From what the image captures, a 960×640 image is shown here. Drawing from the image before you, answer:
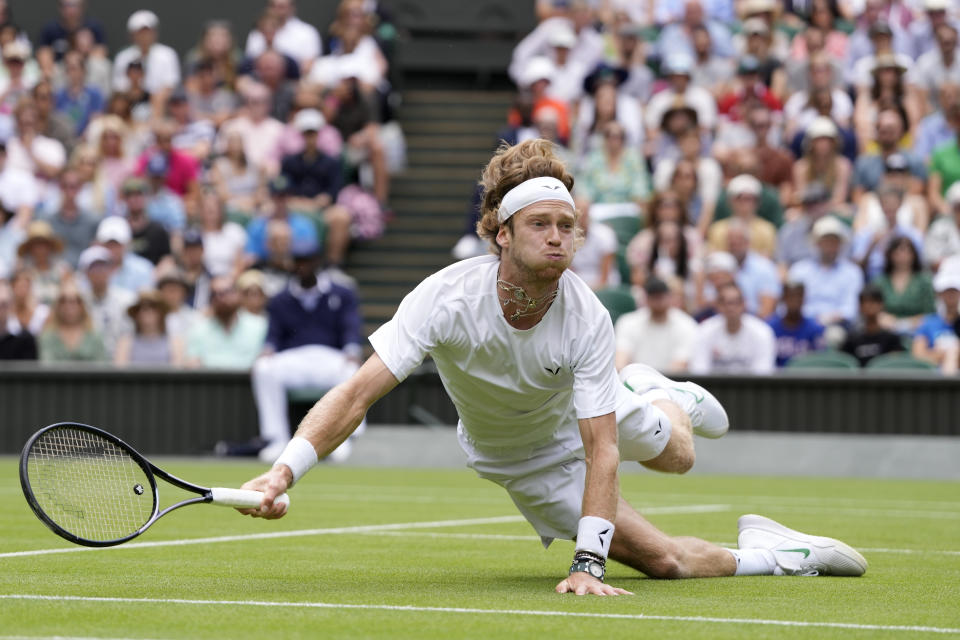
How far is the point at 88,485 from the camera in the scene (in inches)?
222

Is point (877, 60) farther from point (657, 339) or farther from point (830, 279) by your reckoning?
point (657, 339)

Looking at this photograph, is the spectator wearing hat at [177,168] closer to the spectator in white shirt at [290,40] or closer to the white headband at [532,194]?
the spectator in white shirt at [290,40]

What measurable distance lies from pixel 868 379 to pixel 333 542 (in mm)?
7728

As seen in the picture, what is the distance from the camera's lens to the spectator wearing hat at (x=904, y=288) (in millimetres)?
15094

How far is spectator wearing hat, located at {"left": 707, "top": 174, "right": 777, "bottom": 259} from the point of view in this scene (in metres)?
15.9

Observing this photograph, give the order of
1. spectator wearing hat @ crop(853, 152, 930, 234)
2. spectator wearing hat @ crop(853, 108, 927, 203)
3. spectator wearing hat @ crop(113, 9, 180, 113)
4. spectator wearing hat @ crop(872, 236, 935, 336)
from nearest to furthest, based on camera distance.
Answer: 1. spectator wearing hat @ crop(872, 236, 935, 336)
2. spectator wearing hat @ crop(853, 152, 930, 234)
3. spectator wearing hat @ crop(853, 108, 927, 203)
4. spectator wearing hat @ crop(113, 9, 180, 113)

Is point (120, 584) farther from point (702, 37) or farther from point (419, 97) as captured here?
point (419, 97)

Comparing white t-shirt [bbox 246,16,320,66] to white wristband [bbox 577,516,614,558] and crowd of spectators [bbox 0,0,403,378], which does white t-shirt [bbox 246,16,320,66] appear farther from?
white wristband [bbox 577,516,614,558]

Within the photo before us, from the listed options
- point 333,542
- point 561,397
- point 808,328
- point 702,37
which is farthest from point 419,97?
point 561,397

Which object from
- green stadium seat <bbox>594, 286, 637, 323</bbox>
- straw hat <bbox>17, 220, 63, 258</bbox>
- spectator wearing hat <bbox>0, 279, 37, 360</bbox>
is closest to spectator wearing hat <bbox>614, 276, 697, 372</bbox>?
green stadium seat <bbox>594, 286, 637, 323</bbox>

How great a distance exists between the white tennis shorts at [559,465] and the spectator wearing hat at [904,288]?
9016mm

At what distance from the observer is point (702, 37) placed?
18.5m

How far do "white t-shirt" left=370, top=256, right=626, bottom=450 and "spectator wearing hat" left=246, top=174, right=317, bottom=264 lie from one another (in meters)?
11.0

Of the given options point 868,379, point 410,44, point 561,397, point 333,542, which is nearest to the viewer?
point 561,397
